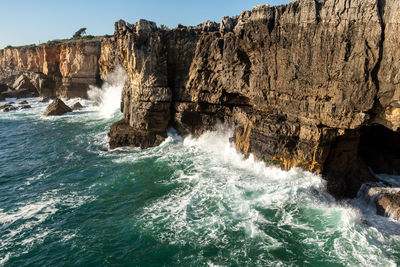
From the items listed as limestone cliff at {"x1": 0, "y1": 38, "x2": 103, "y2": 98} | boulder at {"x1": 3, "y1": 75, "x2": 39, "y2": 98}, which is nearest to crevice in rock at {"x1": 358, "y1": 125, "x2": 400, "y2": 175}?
limestone cliff at {"x1": 0, "y1": 38, "x2": 103, "y2": 98}

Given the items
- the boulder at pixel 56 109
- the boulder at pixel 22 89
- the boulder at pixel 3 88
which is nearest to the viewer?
the boulder at pixel 56 109

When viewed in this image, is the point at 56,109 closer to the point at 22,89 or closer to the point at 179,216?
the point at 22,89

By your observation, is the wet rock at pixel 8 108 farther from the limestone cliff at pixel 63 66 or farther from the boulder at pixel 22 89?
the boulder at pixel 22 89

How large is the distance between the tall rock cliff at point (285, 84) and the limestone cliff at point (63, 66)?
92.9 feet

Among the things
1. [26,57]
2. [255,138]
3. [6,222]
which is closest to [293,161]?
[255,138]

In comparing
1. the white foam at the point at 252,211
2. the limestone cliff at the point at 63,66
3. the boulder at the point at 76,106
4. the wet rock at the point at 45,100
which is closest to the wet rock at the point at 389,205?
the white foam at the point at 252,211

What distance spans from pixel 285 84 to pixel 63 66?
4998 centimetres

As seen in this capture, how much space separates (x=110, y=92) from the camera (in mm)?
50969

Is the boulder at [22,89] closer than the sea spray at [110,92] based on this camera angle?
No

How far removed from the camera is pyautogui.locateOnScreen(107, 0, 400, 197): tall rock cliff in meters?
15.1

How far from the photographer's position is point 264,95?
20922mm

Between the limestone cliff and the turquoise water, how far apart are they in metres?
32.4

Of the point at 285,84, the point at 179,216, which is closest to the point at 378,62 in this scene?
the point at 285,84

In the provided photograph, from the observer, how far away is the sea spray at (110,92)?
47.2 metres
